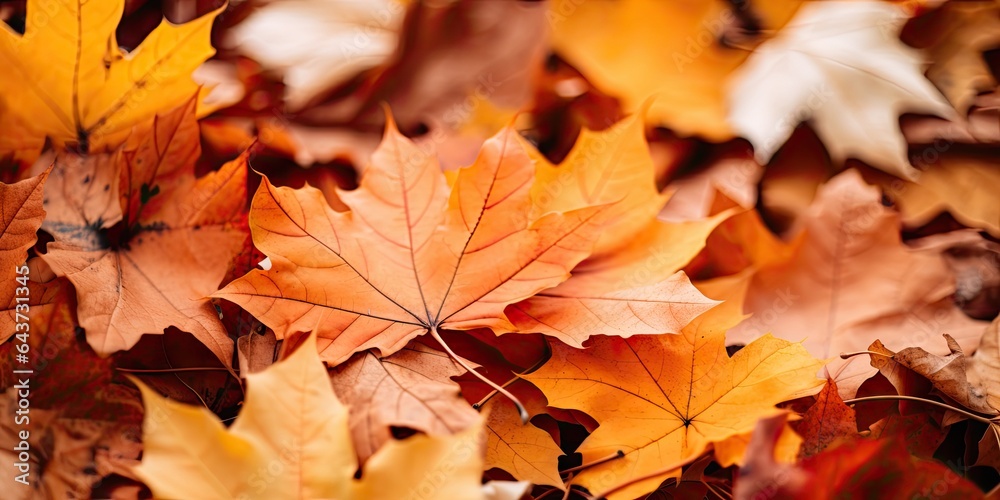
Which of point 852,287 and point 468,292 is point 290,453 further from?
point 852,287

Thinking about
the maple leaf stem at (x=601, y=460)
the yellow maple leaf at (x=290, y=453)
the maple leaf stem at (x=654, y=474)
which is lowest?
the maple leaf stem at (x=601, y=460)

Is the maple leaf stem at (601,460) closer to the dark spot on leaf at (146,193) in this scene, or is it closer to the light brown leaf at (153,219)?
the light brown leaf at (153,219)

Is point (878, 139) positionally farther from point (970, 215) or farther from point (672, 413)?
point (672, 413)

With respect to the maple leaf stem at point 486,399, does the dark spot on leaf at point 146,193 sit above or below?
above

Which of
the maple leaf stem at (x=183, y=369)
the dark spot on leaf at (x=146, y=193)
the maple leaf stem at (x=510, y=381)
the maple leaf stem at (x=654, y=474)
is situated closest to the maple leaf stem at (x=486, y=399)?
the maple leaf stem at (x=510, y=381)

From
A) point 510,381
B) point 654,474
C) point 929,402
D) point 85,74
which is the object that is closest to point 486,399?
point 510,381

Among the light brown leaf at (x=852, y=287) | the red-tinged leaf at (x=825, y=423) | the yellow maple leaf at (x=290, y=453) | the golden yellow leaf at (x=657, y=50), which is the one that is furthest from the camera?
the golden yellow leaf at (x=657, y=50)

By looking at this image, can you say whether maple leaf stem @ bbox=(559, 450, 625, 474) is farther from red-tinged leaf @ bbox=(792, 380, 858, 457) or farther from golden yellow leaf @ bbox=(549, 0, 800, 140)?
golden yellow leaf @ bbox=(549, 0, 800, 140)

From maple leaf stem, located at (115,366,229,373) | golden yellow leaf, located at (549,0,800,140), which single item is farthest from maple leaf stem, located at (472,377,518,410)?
golden yellow leaf, located at (549,0,800,140)
